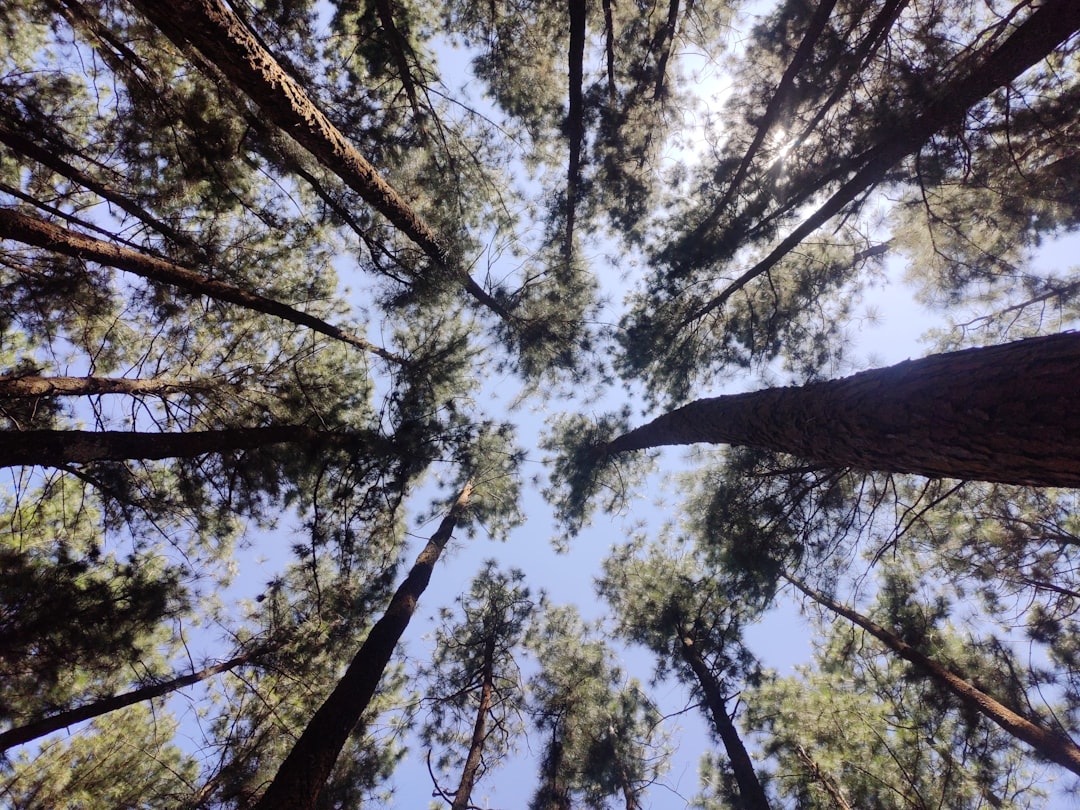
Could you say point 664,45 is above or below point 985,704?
above

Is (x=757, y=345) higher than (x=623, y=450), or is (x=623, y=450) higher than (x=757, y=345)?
(x=757, y=345)

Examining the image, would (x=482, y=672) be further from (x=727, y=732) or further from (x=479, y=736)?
(x=727, y=732)

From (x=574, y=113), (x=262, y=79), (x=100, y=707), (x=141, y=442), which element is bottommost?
(x=100, y=707)

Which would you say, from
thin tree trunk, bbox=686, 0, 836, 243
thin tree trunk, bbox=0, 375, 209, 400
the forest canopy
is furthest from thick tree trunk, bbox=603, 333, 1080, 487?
thin tree trunk, bbox=0, 375, 209, 400

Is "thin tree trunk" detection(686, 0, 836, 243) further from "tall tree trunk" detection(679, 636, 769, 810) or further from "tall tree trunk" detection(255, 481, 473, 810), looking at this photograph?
"tall tree trunk" detection(255, 481, 473, 810)

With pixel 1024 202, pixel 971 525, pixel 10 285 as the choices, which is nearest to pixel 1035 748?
pixel 971 525

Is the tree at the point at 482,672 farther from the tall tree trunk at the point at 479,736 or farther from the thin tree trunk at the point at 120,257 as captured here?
the thin tree trunk at the point at 120,257

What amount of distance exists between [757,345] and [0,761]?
963 centimetres

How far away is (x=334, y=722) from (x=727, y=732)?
4.85 meters

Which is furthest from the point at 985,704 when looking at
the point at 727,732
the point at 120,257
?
the point at 120,257

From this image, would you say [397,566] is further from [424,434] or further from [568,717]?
[568,717]

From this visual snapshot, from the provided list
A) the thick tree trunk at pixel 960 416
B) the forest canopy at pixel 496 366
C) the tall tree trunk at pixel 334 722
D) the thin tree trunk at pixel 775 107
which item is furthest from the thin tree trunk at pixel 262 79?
the tall tree trunk at pixel 334 722

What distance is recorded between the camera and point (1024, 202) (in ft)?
17.0

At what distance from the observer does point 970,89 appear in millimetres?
3754
